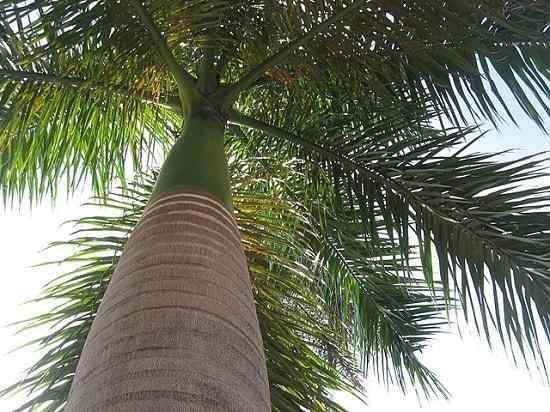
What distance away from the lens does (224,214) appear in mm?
2074

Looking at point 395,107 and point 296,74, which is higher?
point 296,74

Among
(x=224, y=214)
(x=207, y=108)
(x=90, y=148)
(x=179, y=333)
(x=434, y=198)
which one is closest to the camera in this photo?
(x=179, y=333)

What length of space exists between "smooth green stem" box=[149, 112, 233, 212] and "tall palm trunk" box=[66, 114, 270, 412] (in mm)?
46

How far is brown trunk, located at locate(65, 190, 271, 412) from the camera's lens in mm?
1378

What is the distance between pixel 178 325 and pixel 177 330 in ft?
0.05

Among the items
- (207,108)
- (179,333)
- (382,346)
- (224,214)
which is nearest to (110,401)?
(179,333)

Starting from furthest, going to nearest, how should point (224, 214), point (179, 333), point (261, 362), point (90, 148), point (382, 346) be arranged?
point (382, 346) < point (90, 148) < point (224, 214) < point (261, 362) < point (179, 333)

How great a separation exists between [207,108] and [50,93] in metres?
1.10

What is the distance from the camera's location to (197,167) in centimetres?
227

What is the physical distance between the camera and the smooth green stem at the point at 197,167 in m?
2.18

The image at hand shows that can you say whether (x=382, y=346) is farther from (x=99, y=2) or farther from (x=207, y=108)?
(x=99, y=2)

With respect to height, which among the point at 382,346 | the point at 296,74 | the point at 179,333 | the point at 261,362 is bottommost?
the point at 382,346

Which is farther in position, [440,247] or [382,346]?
[382,346]

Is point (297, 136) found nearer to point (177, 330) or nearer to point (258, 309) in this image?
point (258, 309)
